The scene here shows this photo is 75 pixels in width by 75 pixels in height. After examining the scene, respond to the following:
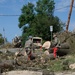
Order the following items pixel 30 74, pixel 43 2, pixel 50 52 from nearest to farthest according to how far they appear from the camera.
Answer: pixel 30 74, pixel 50 52, pixel 43 2

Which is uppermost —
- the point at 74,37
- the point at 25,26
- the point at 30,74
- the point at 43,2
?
the point at 43,2

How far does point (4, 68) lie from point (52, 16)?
46.3 m

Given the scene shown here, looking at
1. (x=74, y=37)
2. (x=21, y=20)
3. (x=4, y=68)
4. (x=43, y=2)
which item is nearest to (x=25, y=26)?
(x=21, y=20)

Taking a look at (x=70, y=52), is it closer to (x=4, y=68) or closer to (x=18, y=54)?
(x=18, y=54)

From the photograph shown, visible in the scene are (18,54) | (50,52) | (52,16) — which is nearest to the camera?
(50,52)

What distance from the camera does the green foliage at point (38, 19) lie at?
51.9 meters

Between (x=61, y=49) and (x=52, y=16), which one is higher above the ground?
(x=52, y=16)

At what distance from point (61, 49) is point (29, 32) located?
1517 inches

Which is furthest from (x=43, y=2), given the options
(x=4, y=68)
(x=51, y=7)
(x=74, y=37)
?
(x=4, y=68)

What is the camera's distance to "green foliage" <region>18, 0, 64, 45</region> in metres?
51.9

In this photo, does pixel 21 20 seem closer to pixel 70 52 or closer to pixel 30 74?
pixel 70 52

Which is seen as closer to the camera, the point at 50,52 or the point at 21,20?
the point at 50,52

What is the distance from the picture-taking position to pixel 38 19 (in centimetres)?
5400

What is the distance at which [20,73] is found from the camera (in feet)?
34.0
